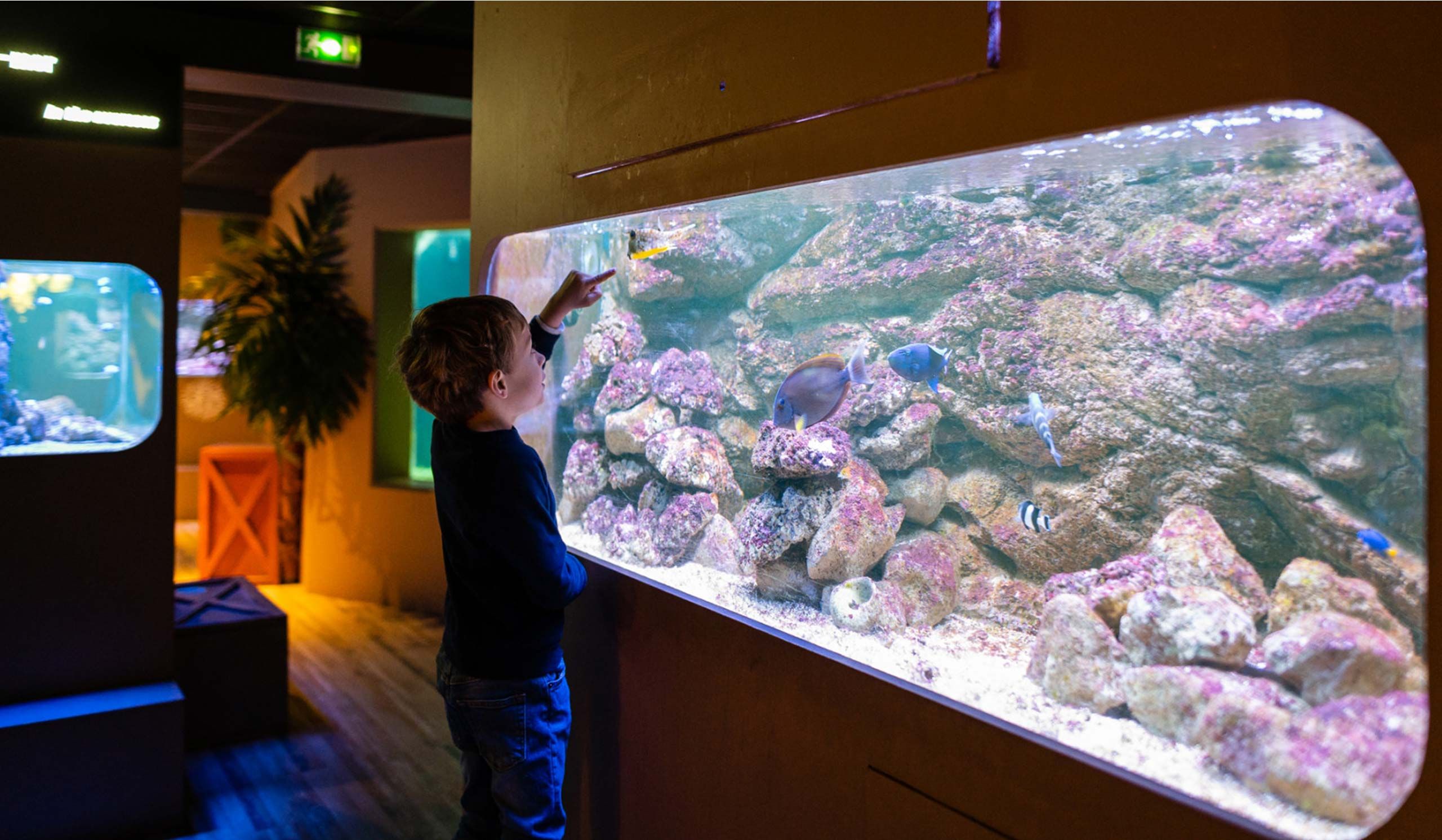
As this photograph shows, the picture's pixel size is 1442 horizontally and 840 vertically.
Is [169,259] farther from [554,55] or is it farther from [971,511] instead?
[971,511]

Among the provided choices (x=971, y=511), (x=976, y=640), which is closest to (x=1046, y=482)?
(x=971, y=511)

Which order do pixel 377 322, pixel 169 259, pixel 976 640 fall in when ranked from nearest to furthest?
pixel 976 640 < pixel 169 259 < pixel 377 322

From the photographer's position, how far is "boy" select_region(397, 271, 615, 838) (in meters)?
1.69

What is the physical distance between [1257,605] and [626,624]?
133cm

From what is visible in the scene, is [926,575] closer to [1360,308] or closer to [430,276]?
[1360,308]

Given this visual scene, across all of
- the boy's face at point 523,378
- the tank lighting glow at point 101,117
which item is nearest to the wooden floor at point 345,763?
the boy's face at point 523,378

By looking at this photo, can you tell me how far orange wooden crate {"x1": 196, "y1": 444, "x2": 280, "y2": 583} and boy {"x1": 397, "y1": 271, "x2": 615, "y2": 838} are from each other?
6.08m

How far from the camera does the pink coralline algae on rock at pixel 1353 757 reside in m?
0.87

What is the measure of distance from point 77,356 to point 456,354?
236cm

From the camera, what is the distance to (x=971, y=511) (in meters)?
1.43

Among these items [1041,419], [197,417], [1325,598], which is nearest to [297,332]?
[197,417]

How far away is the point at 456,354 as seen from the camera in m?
1.71

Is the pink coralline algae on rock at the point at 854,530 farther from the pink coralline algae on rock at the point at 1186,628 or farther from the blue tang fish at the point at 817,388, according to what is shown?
Result: the pink coralline algae on rock at the point at 1186,628

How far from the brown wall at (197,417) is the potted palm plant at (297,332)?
3.44m
